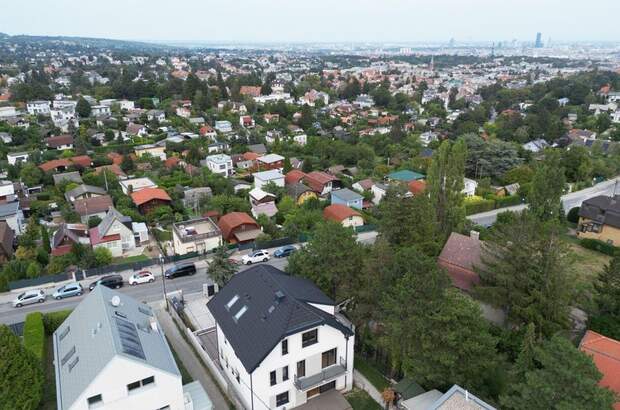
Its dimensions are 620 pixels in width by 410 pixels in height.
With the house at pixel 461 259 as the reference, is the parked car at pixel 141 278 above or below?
below

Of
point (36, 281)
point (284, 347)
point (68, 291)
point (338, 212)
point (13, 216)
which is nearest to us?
point (284, 347)

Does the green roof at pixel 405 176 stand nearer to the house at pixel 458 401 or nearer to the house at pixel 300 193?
the house at pixel 300 193

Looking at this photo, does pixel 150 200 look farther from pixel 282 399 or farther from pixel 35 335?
pixel 282 399

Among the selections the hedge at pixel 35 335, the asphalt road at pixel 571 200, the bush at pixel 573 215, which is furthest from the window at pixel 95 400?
the bush at pixel 573 215

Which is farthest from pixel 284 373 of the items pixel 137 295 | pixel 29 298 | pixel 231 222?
pixel 231 222

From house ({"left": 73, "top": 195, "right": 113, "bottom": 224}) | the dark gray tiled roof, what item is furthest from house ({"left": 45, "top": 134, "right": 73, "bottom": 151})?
the dark gray tiled roof

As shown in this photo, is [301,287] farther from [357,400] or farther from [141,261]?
[141,261]

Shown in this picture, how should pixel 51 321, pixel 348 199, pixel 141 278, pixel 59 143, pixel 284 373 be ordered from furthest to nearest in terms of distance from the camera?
pixel 59 143 → pixel 348 199 → pixel 141 278 → pixel 51 321 → pixel 284 373

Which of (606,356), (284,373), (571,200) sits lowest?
(571,200)

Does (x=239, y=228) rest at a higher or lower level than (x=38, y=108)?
lower
